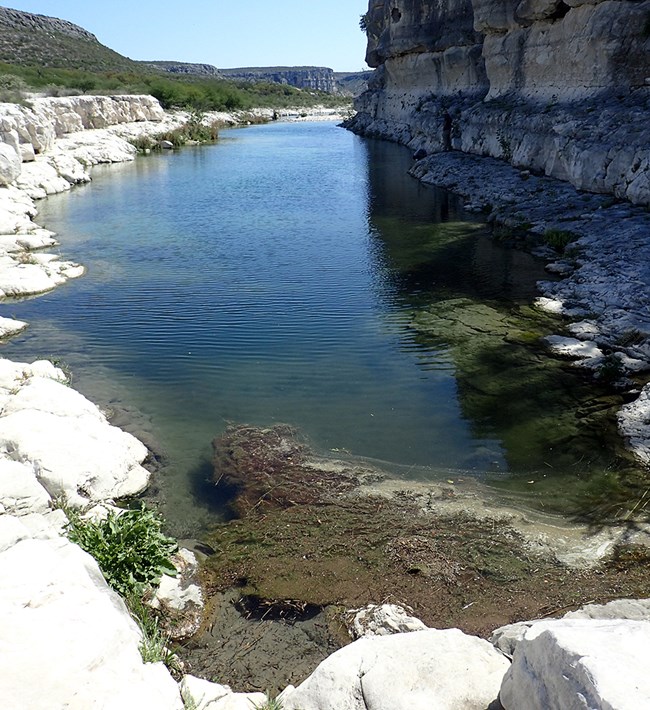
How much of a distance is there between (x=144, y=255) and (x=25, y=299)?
410 centimetres

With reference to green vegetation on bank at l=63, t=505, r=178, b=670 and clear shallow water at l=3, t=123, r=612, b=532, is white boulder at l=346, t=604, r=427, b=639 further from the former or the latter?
clear shallow water at l=3, t=123, r=612, b=532

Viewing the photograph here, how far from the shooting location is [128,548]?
5.47m

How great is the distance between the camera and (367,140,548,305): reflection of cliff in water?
1427cm

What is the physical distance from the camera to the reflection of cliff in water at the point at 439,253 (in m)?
14.3

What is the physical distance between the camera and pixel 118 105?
154 feet

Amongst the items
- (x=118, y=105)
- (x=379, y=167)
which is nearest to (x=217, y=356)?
(x=379, y=167)

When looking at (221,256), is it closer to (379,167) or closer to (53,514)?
(53,514)

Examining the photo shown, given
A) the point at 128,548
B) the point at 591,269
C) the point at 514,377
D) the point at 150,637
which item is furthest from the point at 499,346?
the point at 150,637

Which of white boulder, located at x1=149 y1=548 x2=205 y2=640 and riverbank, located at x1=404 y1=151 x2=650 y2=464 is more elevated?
riverbank, located at x1=404 y1=151 x2=650 y2=464

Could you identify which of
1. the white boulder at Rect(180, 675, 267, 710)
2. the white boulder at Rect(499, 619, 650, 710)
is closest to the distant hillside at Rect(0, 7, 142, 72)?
the white boulder at Rect(180, 675, 267, 710)

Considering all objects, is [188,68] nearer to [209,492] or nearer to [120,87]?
[120,87]

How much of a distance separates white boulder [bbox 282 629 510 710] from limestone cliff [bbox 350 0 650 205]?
591 inches

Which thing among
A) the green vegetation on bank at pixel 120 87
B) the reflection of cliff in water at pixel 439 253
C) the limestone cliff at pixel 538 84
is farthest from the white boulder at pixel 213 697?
the green vegetation on bank at pixel 120 87

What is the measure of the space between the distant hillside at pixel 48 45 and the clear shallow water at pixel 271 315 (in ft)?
178
